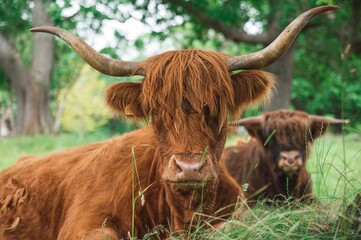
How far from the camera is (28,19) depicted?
20.3 m

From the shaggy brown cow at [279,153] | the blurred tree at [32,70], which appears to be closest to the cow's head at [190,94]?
the shaggy brown cow at [279,153]

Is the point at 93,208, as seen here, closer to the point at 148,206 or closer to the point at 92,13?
the point at 148,206

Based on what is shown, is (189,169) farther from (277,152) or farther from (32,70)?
(32,70)

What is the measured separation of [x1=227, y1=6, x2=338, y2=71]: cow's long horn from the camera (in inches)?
133

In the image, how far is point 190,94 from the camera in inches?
132

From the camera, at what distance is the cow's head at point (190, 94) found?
321cm

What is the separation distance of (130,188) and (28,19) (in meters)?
18.0

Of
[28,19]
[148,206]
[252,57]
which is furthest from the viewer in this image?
[28,19]

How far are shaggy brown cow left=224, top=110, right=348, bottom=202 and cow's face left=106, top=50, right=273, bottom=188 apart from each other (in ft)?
5.98

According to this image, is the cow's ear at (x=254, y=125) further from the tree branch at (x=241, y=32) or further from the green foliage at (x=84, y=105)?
the green foliage at (x=84, y=105)

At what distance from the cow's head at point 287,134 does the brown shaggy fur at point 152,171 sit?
173cm

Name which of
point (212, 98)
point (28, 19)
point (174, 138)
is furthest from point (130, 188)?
point (28, 19)

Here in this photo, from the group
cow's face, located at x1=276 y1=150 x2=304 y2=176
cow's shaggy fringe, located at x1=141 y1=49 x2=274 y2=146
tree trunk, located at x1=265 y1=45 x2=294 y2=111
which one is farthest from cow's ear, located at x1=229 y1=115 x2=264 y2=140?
tree trunk, located at x1=265 y1=45 x2=294 y2=111

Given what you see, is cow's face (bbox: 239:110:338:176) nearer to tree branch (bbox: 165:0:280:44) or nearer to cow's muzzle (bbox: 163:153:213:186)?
cow's muzzle (bbox: 163:153:213:186)
